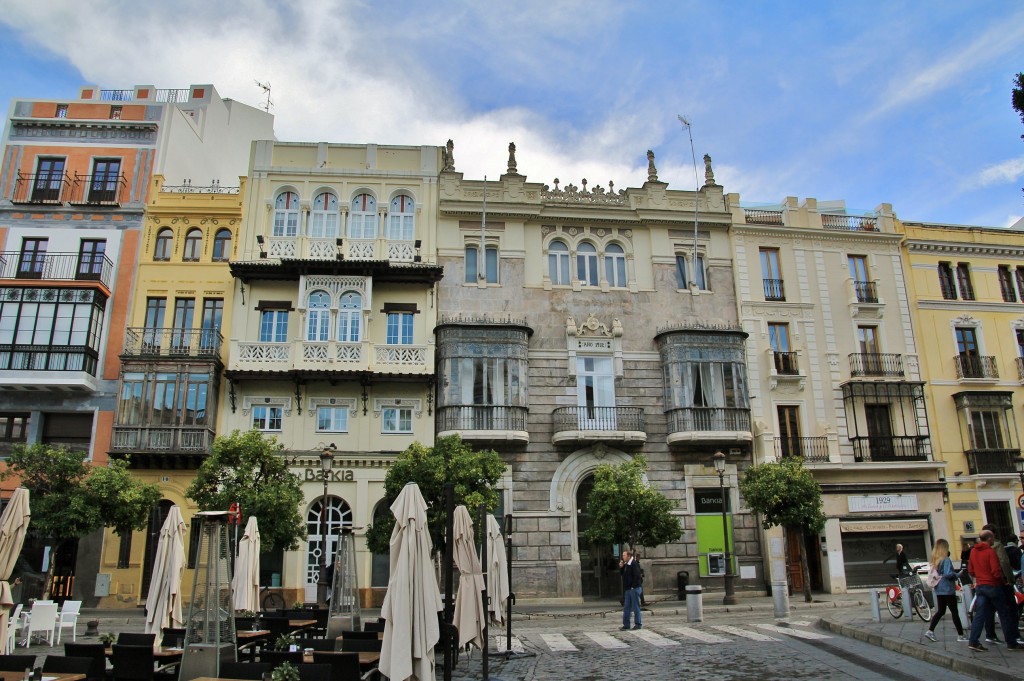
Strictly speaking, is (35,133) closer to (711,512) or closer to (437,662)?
(437,662)

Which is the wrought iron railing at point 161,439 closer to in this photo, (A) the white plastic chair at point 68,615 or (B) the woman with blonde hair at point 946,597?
(A) the white plastic chair at point 68,615

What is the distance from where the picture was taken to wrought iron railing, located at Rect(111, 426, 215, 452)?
25953 millimetres

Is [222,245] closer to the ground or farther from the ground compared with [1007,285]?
farther from the ground

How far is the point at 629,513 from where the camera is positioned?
77.4 feet

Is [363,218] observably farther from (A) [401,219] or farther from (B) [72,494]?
(B) [72,494]

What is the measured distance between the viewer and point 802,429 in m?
29.4

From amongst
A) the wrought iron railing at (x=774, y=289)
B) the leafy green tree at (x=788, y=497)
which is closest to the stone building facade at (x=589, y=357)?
the wrought iron railing at (x=774, y=289)

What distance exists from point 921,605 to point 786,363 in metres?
14.2

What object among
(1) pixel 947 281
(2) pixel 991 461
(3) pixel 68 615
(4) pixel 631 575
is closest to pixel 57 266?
(3) pixel 68 615

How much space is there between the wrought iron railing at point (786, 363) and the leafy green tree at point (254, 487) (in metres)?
19.0

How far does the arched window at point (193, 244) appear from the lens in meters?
29.2

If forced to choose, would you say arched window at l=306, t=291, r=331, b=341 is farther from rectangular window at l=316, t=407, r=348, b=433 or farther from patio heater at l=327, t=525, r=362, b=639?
patio heater at l=327, t=525, r=362, b=639

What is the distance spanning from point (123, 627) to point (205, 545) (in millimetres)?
12702

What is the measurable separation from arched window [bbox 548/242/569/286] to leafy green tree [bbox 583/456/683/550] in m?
8.91
